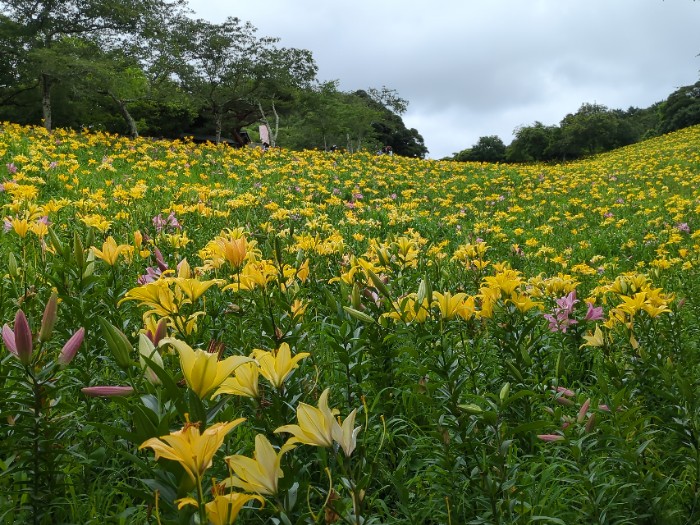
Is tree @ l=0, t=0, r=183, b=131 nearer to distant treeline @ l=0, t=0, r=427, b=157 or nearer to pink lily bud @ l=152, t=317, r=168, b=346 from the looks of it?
distant treeline @ l=0, t=0, r=427, b=157

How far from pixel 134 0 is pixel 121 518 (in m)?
21.8

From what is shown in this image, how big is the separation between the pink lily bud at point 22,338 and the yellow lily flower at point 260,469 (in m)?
0.51

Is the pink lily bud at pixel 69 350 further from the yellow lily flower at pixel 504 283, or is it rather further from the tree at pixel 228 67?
the tree at pixel 228 67

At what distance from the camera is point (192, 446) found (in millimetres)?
634

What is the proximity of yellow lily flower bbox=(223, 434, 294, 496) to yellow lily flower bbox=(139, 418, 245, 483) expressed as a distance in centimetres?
11

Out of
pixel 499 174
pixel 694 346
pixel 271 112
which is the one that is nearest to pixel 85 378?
pixel 694 346

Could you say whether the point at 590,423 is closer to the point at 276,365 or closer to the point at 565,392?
the point at 565,392

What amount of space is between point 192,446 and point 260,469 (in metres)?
0.18

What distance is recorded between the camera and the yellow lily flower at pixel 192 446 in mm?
616

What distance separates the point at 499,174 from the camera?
13.3 metres

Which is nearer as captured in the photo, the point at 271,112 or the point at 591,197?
the point at 591,197

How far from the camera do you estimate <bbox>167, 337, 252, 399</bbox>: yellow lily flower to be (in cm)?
75

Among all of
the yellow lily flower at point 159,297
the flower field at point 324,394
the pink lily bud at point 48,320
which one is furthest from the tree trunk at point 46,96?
the pink lily bud at point 48,320

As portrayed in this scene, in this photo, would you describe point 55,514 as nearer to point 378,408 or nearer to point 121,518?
point 121,518
